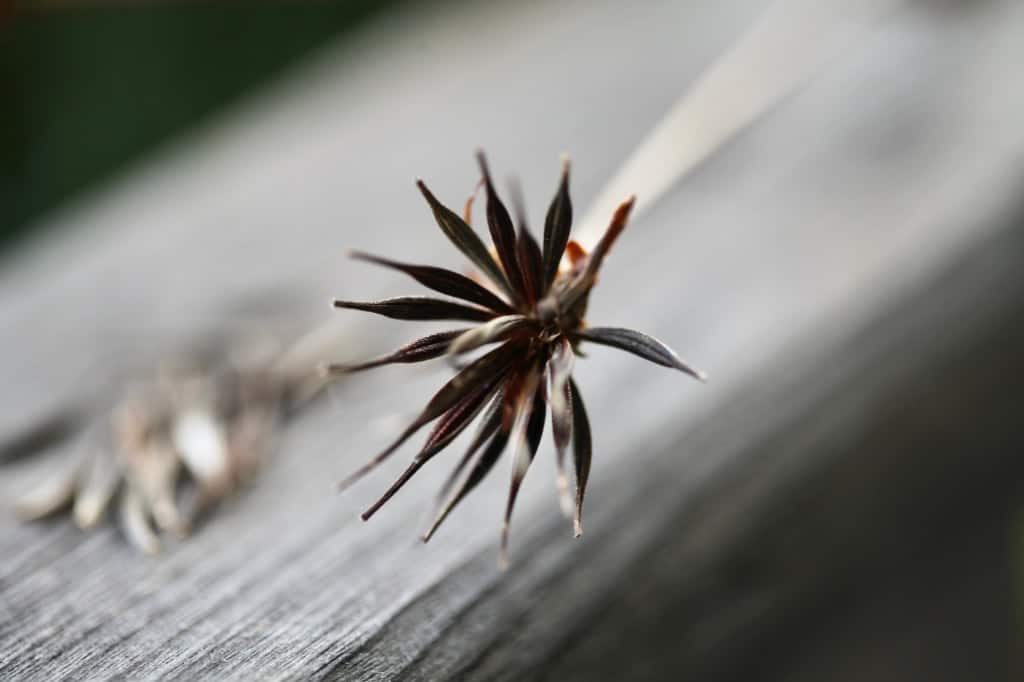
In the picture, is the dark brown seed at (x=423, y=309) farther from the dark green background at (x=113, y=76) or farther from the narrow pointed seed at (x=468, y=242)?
the dark green background at (x=113, y=76)

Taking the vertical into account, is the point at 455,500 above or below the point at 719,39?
below

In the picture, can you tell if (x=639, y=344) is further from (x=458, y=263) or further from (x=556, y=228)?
(x=458, y=263)

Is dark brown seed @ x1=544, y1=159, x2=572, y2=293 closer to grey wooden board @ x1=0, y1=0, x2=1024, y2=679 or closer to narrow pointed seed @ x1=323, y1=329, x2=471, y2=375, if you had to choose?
narrow pointed seed @ x1=323, y1=329, x2=471, y2=375

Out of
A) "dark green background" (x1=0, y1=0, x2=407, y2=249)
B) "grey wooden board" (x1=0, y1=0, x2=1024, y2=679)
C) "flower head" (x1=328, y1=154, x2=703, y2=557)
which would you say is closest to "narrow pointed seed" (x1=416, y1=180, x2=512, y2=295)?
"flower head" (x1=328, y1=154, x2=703, y2=557)

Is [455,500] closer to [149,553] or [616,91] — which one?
[149,553]

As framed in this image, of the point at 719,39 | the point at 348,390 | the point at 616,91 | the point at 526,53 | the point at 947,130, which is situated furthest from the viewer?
the point at 526,53

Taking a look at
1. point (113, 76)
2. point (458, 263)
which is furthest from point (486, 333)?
point (113, 76)

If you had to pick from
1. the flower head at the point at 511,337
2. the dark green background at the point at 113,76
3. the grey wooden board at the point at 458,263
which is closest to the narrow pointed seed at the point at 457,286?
the flower head at the point at 511,337

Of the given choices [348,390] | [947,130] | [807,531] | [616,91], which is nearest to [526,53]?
[616,91]
